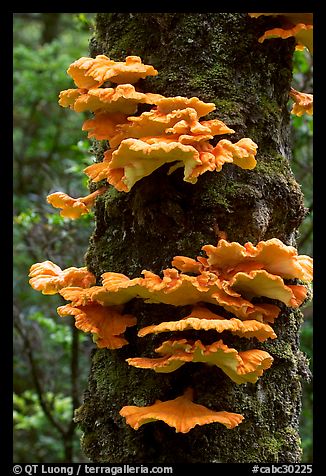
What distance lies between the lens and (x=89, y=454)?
2.71 meters

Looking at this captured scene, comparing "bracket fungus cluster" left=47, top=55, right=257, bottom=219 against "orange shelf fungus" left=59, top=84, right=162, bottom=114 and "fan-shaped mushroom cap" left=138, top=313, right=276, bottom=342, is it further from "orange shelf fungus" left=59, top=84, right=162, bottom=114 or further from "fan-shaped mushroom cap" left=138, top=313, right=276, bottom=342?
"fan-shaped mushroom cap" left=138, top=313, right=276, bottom=342

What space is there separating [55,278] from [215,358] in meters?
1.02

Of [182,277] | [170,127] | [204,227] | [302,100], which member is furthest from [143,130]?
[302,100]

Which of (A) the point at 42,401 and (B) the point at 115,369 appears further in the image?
(A) the point at 42,401

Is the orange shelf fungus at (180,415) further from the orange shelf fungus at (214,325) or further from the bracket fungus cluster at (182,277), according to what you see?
the orange shelf fungus at (214,325)

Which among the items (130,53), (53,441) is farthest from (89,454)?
(53,441)

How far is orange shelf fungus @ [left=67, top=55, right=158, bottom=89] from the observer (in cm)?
243

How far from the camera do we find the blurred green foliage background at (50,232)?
6.12 meters

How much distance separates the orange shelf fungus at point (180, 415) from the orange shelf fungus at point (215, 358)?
17 centimetres

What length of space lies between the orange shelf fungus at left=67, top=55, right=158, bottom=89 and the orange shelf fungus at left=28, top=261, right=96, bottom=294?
99 centimetres

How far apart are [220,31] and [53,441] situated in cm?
764

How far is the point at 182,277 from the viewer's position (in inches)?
82.7
